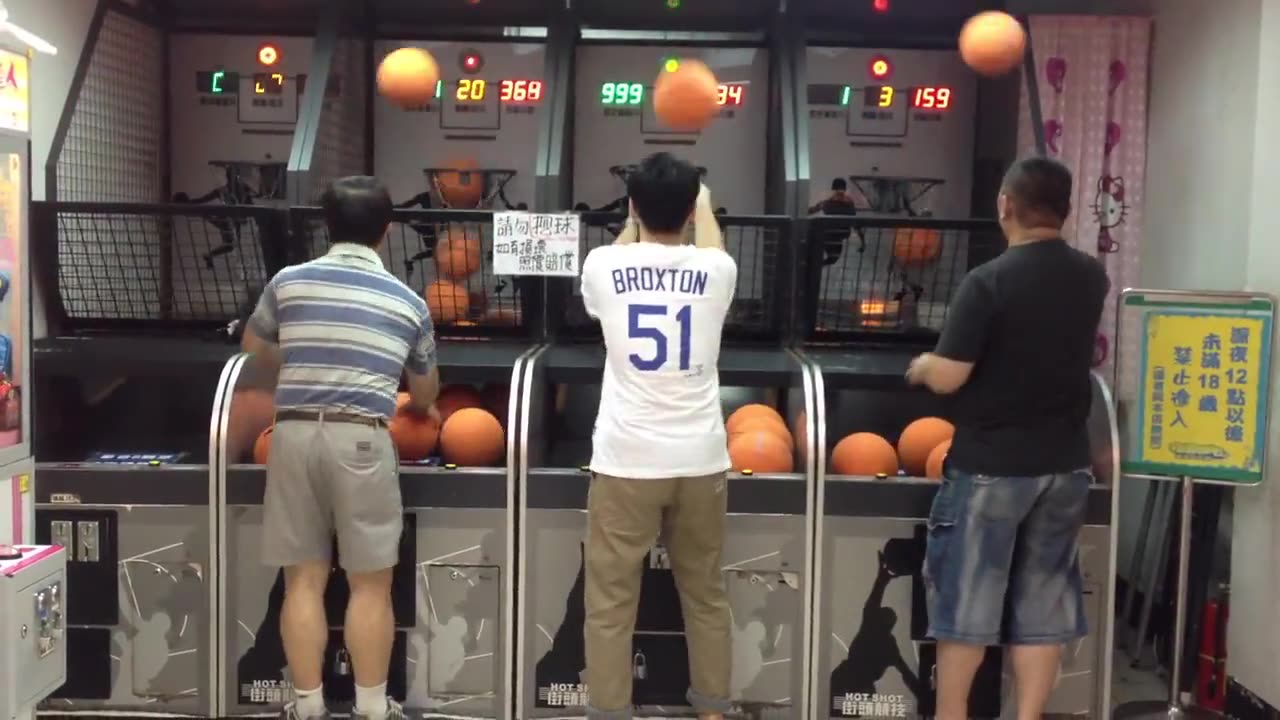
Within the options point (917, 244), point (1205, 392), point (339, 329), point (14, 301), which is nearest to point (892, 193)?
point (917, 244)

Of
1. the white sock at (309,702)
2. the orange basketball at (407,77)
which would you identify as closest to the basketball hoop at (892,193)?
the orange basketball at (407,77)

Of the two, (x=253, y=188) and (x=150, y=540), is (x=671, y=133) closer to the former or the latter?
(x=253, y=188)

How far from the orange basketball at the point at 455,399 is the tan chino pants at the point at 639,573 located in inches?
32.6

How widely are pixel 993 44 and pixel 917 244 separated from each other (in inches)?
26.5

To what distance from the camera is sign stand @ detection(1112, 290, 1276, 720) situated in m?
3.43

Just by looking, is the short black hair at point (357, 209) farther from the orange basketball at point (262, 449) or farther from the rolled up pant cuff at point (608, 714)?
the rolled up pant cuff at point (608, 714)

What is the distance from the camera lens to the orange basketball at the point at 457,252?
3.84 meters

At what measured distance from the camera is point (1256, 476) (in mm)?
3430

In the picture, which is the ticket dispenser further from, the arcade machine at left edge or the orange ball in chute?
the orange ball in chute

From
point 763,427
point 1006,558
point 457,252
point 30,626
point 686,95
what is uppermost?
point 686,95

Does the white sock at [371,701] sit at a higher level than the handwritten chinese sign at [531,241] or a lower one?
lower

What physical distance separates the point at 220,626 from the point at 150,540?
0.32m

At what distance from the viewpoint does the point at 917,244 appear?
12.7ft

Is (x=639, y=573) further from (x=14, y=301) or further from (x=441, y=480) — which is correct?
(x=14, y=301)
